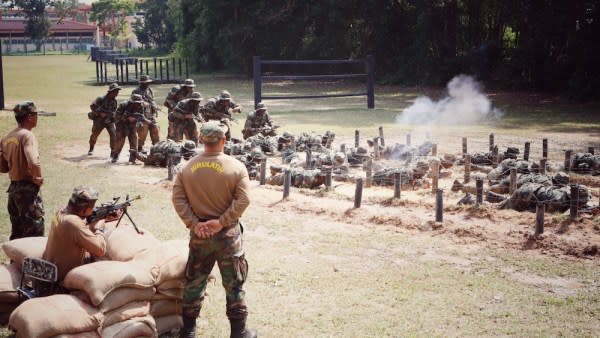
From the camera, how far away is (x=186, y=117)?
17.0 meters

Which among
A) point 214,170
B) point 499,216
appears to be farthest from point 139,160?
point 214,170

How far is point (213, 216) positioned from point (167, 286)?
0.86 m

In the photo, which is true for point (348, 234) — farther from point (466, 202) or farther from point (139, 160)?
point (139, 160)

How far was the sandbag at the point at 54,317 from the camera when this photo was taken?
5.38m

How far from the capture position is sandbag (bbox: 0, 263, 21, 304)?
6332 mm

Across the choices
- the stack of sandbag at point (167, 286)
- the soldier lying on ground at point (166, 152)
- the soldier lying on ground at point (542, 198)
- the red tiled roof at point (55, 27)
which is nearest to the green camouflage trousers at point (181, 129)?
the soldier lying on ground at point (166, 152)

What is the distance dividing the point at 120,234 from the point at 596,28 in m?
25.2

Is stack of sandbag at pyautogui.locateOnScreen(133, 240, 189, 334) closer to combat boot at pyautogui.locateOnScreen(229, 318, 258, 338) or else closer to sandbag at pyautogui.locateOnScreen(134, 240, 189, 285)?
sandbag at pyautogui.locateOnScreen(134, 240, 189, 285)

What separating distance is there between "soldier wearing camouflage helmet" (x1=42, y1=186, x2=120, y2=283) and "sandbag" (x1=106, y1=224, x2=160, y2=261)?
266 millimetres

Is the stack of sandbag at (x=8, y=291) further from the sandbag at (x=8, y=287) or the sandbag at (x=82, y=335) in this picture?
the sandbag at (x=82, y=335)

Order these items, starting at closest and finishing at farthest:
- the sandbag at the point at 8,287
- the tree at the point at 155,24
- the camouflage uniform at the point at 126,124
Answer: the sandbag at the point at 8,287 → the camouflage uniform at the point at 126,124 → the tree at the point at 155,24

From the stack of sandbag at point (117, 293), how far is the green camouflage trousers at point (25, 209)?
2497 millimetres

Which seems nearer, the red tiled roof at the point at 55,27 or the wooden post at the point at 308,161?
the wooden post at the point at 308,161

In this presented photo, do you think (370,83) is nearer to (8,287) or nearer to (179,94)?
(179,94)
